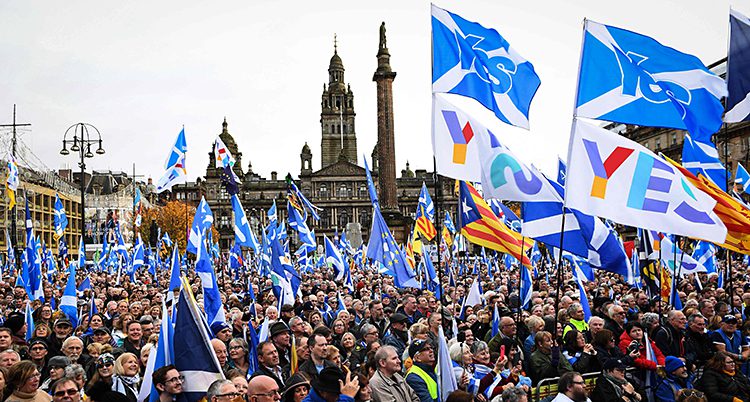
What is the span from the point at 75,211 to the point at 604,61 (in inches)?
2815

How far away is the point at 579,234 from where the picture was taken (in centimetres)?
916

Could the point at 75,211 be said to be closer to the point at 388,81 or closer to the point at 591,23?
the point at 388,81

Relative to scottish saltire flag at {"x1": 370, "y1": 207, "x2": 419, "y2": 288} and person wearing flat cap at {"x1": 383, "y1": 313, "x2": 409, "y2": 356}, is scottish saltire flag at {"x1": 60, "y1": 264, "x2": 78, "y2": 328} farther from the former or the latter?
person wearing flat cap at {"x1": 383, "y1": 313, "x2": 409, "y2": 356}

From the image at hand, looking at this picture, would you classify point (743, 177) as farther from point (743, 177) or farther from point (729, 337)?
point (729, 337)

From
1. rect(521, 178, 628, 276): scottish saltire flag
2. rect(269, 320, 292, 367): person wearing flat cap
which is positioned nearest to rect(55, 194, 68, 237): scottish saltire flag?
rect(269, 320, 292, 367): person wearing flat cap

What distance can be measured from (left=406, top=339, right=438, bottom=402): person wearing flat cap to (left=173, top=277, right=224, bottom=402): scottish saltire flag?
1756mm

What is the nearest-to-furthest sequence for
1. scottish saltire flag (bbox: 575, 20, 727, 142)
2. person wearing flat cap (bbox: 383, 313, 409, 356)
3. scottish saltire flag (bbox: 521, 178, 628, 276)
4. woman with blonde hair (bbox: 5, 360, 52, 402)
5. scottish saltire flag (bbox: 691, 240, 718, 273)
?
woman with blonde hair (bbox: 5, 360, 52, 402), scottish saltire flag (bbox: 575, 20, 727, 142), scottish saltire flag (bbox: 521, 178, 628, 276), person wearing flat cap (bbox: 383, 313, 409, 356), scottish saltire flag (bbox: 691, 240, 718, 273)

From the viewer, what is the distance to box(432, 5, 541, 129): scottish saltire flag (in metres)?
7.80

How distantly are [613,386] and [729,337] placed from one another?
11.3 feet

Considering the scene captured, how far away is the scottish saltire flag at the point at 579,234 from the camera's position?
28.7 feet

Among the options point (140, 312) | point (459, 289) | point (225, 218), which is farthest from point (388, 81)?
point (225, 218)

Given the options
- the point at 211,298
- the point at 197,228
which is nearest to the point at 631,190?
the point at 211,298


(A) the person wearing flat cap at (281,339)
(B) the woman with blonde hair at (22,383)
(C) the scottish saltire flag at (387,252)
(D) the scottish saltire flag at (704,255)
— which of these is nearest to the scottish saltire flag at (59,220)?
(C) the scottish saltire flag at (387,252)

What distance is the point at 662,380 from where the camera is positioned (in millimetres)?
7297
